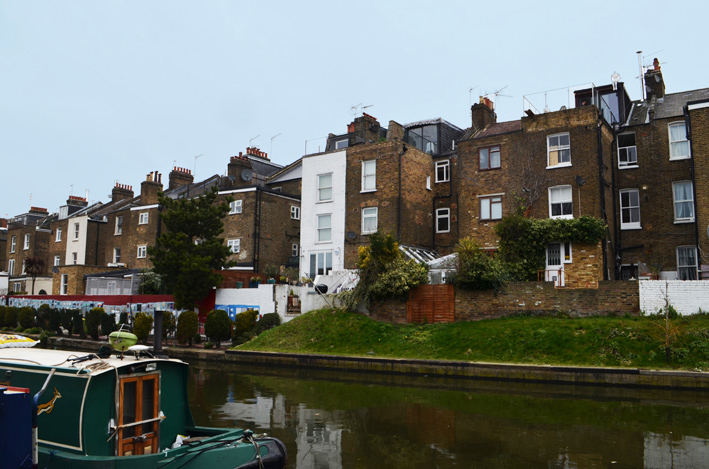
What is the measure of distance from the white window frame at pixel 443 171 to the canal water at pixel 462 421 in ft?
51.2

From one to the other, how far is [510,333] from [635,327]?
13.1 ft

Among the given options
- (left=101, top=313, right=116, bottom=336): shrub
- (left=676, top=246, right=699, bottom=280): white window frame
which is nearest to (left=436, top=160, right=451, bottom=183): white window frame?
(left=676, top=246, right=699, bottom=280): white window frame

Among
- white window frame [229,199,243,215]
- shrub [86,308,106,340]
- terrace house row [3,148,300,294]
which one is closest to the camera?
shrub [86,308,106,340]

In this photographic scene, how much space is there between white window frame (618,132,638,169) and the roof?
1.37 meters

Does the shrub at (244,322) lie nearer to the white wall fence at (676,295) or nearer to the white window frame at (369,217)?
the white window frame at (369,217)

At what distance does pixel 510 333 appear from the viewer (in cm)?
2006

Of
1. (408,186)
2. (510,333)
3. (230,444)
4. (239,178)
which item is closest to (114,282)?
(239,178)

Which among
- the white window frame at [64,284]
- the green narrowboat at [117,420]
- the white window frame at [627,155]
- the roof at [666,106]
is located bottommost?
the green narrowboat at [117,420]

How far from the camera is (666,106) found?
2803 centimetres

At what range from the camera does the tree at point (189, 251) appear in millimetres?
28547

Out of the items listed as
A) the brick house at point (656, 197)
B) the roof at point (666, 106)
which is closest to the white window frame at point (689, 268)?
the brick house at point (656, 197)

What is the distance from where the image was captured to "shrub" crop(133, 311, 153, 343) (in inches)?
1115

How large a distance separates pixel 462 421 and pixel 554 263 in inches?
548

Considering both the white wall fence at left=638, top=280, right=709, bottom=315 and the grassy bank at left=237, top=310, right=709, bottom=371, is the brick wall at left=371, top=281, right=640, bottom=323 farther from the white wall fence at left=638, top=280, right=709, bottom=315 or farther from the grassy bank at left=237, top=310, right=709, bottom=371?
the grassy bank at left=237, top=310, right=709, bottom=371
